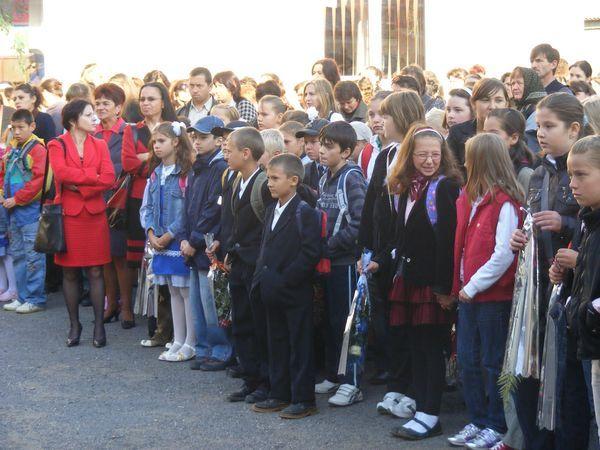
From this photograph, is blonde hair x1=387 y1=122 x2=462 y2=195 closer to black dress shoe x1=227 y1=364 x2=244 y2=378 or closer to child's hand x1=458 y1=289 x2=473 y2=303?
child's hand x1=458 y1=289 x2=473 y2=303

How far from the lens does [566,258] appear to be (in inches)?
208

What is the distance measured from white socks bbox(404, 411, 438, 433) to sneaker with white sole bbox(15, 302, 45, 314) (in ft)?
18.4

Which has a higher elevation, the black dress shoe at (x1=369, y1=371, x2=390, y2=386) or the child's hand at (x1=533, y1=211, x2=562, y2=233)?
the child's hand at (x1=533, y1=211, x2=562, y2=233)

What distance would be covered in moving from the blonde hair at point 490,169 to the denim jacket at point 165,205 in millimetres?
3257

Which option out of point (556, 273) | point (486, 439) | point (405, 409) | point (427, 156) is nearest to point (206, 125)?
point (427, 156)

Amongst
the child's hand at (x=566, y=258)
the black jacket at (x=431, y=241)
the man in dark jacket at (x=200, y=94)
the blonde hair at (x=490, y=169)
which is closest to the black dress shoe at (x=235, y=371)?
the black jacket at (x=431, y=241)

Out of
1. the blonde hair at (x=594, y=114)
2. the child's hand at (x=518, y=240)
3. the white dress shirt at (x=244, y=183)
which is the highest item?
the blonde hair at (x=594, y=114)

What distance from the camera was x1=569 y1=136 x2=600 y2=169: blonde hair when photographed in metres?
5.06

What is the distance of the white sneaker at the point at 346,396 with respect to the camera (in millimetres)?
7266

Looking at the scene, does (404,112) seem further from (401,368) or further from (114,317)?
(114,317)

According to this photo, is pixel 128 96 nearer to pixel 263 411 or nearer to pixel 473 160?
pixel 263 411

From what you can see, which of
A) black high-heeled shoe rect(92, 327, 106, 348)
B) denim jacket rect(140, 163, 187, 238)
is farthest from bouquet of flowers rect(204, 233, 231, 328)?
black high-heeled shoe rect(92, 327, 106, 348)

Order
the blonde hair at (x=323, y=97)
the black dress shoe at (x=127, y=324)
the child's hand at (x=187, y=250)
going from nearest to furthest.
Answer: the child's hand at (x=187, y=250) < the black dress shoe at (x=127, y=324) < the blonde hair at (x=323, y=97)

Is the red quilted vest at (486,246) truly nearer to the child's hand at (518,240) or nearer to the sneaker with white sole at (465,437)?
the child's hand at (518,240)
